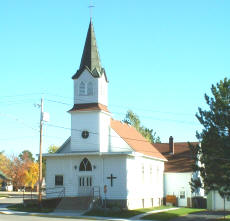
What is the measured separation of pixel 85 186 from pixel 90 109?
690 centimetres

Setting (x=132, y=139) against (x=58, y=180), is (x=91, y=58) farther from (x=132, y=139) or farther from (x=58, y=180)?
(x=58, y=180)

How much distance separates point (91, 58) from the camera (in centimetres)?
4369

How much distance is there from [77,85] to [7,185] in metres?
70.4

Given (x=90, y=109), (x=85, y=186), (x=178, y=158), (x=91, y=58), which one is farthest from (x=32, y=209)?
(x=178, y=158)

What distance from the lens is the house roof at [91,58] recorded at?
4293 centimetres

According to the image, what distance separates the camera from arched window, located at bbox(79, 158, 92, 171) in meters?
41.7

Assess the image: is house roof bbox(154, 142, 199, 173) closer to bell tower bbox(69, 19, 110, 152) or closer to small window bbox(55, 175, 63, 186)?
bell tower bbox(69, 19, 110, 152)

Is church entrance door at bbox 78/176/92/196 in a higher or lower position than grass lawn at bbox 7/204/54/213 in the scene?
higher

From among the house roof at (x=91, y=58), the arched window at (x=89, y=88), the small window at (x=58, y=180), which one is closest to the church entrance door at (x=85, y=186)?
the small window at (x=58, y=180)

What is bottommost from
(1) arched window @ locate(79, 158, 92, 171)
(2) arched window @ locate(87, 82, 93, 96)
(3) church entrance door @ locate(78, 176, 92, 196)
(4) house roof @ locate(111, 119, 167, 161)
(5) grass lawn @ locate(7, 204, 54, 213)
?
(5) grass lawn @ locate(7, 204, 54, 213)

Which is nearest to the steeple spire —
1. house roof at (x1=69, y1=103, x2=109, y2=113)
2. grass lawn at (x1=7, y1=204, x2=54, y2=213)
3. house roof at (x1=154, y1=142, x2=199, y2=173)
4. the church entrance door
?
house roof at (x1=69, y1=103, x2=109, y2=113)

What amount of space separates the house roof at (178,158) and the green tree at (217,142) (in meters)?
16.1

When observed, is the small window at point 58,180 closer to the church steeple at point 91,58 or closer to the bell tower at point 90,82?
the bell tower at point 90,82

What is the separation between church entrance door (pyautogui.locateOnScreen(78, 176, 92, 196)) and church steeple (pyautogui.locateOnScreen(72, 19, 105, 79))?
30.8ft
